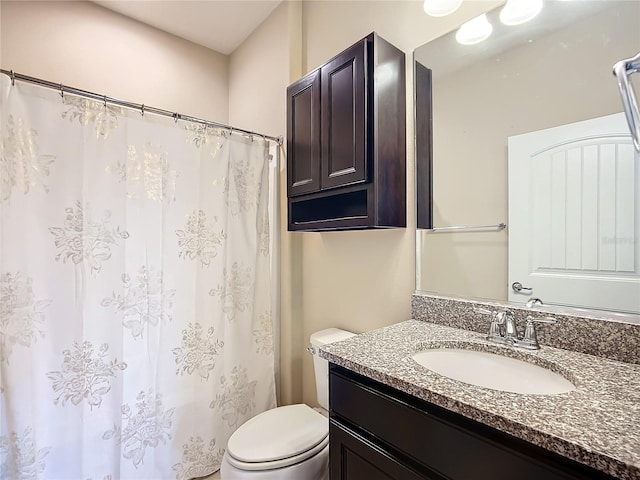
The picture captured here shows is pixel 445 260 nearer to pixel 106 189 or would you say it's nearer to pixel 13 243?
pixel 106 189

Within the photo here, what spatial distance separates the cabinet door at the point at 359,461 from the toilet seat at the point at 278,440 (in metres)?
0.33

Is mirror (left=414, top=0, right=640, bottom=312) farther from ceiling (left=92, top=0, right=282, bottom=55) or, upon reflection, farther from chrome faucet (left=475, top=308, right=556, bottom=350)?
ceiling (left=92, top=0, right=282, bottom=55)

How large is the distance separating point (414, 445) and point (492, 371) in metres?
0.40

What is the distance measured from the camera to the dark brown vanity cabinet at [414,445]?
59 centimetres

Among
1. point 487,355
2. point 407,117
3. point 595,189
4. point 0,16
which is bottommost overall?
point 487,355

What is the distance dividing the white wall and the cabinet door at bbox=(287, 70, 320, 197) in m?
1.16

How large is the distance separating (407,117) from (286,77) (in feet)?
3.08

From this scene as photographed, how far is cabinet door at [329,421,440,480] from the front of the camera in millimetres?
794

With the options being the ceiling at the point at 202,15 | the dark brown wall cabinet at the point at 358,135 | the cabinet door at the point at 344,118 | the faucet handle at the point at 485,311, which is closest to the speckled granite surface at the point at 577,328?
the faucet handle at the point at 485,311

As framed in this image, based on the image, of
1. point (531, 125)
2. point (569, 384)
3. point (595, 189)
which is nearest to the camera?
point (569, 384)

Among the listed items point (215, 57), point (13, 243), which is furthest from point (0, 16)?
point (13, 243)

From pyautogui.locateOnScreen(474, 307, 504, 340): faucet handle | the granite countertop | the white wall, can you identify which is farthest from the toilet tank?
the white wall

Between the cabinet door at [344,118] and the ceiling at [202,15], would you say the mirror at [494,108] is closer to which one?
the cabinet door at [344,118]

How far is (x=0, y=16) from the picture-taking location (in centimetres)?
175
